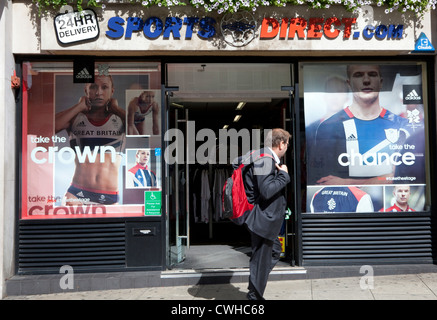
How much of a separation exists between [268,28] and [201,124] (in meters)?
4.52

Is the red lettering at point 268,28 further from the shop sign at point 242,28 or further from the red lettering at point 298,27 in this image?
the red lettering at point 298,27

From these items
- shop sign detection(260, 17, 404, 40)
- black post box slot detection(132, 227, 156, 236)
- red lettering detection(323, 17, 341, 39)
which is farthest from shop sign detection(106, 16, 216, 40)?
black post box slot detection(132, 227, 156, 236)

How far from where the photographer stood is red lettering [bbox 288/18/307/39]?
22.5ft

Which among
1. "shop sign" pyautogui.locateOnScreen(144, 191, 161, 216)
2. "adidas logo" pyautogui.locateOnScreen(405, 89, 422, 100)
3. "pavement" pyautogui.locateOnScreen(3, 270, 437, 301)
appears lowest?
"pavement" pyautogui.locateOnScreen(3, 270, 437, 301)

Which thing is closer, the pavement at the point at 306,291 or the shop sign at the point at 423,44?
the pavement at the point at 306,291

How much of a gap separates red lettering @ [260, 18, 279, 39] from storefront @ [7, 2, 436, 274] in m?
0.02

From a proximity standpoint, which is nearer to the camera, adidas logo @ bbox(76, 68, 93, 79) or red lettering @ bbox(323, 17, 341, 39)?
red lettering @ bbox(323, 17, 341, 39)

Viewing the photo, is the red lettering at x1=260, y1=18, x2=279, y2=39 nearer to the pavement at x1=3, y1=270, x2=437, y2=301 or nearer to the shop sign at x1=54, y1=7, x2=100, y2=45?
the shop sign at x1=54, y1=7, x2=100, y2=45

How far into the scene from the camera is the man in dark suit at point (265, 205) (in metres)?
5.19

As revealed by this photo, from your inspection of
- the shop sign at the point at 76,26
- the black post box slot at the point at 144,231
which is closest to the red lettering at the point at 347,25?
the shop sign at the point at 76,26

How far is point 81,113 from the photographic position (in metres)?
7.25

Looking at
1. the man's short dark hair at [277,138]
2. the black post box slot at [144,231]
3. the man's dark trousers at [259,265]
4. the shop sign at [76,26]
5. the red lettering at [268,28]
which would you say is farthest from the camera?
the black post box slot at [144,231]

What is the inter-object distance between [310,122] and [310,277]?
2331 millimetres

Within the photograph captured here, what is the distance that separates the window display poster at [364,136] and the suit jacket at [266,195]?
87.2 inches
